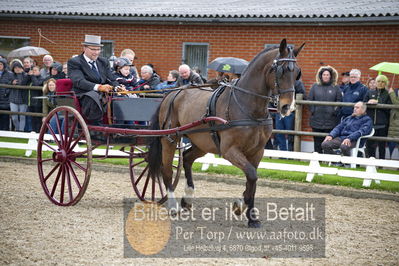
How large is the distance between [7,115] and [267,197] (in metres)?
9.04

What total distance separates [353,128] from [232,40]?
5815mm

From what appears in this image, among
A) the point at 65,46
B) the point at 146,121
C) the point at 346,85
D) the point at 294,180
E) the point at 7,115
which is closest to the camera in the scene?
the point at 146,121

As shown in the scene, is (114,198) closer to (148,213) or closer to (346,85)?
(148,213)

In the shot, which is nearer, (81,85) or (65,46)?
(81,85)

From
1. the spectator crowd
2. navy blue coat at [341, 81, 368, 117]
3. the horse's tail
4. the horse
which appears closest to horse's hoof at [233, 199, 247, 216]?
the horse

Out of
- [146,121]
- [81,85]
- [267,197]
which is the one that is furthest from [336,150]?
[81,85]

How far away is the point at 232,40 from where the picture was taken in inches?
650

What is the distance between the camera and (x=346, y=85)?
13156mm

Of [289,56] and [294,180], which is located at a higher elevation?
[289,56]

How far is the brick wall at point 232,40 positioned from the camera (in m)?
14.8

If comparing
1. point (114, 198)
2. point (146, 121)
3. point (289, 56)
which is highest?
point (289, 56)

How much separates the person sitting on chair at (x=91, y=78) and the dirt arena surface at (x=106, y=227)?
1.41 metres

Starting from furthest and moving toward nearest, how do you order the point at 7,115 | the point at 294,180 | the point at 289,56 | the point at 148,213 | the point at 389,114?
the point at 7,115 → the point at 389,114 → the point at 294,180 → the point at 148,213 → the point at 289,56

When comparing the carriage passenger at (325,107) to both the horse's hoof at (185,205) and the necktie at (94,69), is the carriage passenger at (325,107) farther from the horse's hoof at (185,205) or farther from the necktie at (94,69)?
the necktie at (94,69)
